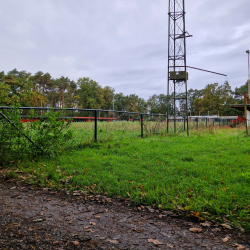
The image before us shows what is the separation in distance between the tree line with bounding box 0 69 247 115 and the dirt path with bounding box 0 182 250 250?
1195 centimetres

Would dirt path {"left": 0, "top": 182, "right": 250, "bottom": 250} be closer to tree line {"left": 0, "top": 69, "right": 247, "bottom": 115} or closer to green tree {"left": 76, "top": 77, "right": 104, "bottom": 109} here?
tree line {"left": 0, "top": 69, "right": 247, "bottom": 115}

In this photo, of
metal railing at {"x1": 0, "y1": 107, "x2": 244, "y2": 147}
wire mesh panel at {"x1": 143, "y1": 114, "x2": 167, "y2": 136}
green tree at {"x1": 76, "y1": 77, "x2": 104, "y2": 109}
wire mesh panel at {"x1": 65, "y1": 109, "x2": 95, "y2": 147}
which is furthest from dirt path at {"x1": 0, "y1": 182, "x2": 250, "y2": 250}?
green tree at {"x1": 76, "y1": 77, "x2": 104, "y2": 109}

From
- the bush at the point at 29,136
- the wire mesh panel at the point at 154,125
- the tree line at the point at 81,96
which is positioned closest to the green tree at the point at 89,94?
the tree line at the point at 81,96

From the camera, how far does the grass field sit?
344 cm

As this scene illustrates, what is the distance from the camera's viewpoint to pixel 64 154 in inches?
259

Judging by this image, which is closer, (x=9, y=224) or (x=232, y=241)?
(x=232, y=241)

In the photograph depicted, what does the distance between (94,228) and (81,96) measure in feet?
202

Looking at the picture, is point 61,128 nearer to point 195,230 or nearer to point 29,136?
point 29,136

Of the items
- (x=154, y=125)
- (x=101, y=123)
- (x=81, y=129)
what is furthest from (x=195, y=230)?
(x=154, y=125)

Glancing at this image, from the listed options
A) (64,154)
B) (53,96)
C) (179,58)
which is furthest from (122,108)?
(64,154)

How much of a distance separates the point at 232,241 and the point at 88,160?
417 centimetres

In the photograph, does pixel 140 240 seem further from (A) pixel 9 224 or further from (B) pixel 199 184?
(B) pixel 199 184

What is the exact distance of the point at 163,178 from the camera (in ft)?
15.2

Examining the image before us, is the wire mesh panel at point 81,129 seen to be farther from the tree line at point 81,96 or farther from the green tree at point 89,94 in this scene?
the green tree at point 89,94
